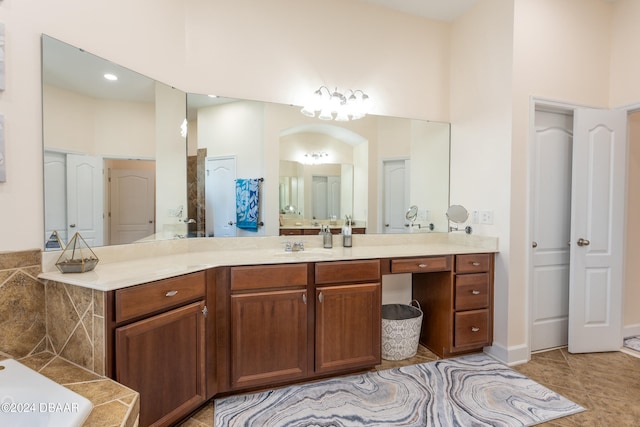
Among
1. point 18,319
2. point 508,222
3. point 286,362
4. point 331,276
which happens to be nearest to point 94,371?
point 18,319

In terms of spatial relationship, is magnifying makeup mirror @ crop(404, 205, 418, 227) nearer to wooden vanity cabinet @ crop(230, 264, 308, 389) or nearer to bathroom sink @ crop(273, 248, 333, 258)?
bathroom sink @ crop(273, 248, 333, 258)

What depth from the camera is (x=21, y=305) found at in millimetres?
1447

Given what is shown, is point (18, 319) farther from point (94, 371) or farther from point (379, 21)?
point (379, 21)

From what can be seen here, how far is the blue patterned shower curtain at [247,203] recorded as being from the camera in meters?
2.47

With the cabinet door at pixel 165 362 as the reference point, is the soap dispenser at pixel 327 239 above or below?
above

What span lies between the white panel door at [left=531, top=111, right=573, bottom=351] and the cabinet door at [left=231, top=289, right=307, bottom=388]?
2.00 meters

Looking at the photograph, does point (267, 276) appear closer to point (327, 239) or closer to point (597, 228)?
point (327, 239)

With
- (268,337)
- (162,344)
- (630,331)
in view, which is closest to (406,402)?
(268,337)

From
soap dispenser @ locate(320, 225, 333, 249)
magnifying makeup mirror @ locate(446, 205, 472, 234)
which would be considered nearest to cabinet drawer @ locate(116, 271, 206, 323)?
soap dispenser @ locate(320, 225, 333, 249)

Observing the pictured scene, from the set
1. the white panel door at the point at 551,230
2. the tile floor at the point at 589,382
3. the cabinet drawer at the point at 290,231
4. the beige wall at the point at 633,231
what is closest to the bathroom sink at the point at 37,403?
the tile floor at the point at 589,382

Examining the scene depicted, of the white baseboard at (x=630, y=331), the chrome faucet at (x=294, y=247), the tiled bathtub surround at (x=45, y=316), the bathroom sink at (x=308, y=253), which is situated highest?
the chrome faucet at (x=294, y=247)

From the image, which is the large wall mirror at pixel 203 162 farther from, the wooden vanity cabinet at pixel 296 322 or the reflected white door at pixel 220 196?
the wooden vanity cabinet at pixel 296 322

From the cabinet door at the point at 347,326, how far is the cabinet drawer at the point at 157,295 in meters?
0.76

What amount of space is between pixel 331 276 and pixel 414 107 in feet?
6.10
